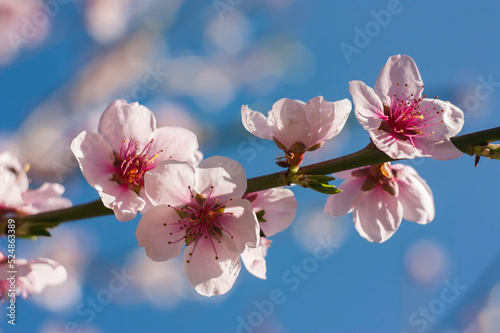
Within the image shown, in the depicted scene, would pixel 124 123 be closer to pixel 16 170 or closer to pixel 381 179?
pixel 16 170

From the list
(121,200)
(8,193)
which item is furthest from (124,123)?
(8,193)

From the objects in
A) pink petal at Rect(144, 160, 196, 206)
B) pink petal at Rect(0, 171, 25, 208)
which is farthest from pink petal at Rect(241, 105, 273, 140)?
pink petal at Rect(0, 171, 25, 208)

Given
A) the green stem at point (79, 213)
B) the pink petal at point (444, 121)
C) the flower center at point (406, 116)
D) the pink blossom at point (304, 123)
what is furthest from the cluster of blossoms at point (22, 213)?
the pink petal at point (444, 121)

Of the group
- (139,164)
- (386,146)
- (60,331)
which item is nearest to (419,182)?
(386,146)

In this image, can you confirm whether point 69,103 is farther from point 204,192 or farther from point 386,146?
point 386,146

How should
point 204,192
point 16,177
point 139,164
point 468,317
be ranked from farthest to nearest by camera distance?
point 468,317 < point 16,177 < point 139,164 < point 204,192

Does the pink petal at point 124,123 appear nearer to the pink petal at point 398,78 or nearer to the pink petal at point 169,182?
the pink petal at point 169,182

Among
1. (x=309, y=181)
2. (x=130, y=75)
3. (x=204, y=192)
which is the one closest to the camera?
(x=309, y=181)
